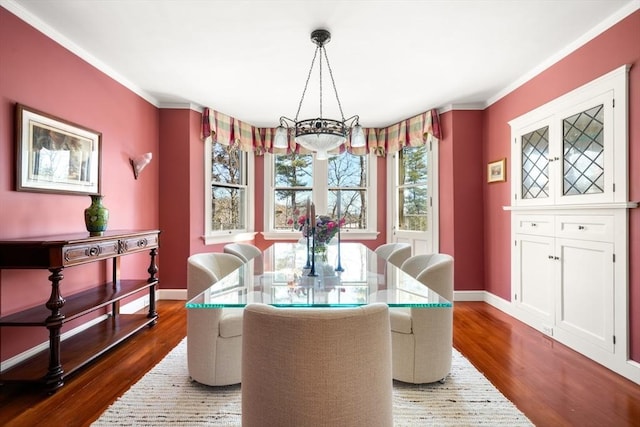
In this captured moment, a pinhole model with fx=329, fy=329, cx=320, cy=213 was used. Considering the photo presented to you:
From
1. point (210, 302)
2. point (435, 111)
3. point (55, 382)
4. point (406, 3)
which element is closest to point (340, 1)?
point (406, 3)

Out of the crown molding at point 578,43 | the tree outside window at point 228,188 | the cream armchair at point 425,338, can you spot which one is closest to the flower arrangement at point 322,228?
the cream armchair at point 425,338

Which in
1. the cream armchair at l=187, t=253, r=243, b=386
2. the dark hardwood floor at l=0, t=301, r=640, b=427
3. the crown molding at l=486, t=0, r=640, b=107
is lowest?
the dark hardwood floor at l=0, t=301, r=640, b=427

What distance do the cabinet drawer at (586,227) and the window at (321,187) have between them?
107 inches

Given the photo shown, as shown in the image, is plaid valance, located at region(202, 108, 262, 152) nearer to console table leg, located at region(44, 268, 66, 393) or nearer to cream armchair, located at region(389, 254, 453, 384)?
console table leg, located at region(44, 268, 66, 393)

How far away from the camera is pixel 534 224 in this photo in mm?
3201

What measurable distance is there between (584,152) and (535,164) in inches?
24.0

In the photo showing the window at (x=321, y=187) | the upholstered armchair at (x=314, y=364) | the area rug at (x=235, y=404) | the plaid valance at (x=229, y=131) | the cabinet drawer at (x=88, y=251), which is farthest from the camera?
the window at (x=321, y=187)

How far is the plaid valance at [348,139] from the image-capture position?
4.33 m

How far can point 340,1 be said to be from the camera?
215 cm

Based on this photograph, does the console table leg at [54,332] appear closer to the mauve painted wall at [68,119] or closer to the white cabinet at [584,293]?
the mauve painted wall at [68,119]

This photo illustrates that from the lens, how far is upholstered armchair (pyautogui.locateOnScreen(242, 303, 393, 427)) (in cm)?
102

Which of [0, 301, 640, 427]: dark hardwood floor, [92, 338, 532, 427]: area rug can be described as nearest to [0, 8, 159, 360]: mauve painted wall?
[0, 301, 640, 427]: dark hardwood floor

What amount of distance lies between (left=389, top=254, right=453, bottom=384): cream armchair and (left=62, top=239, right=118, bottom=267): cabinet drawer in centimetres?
208

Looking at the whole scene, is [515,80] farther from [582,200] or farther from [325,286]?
[325,286]
